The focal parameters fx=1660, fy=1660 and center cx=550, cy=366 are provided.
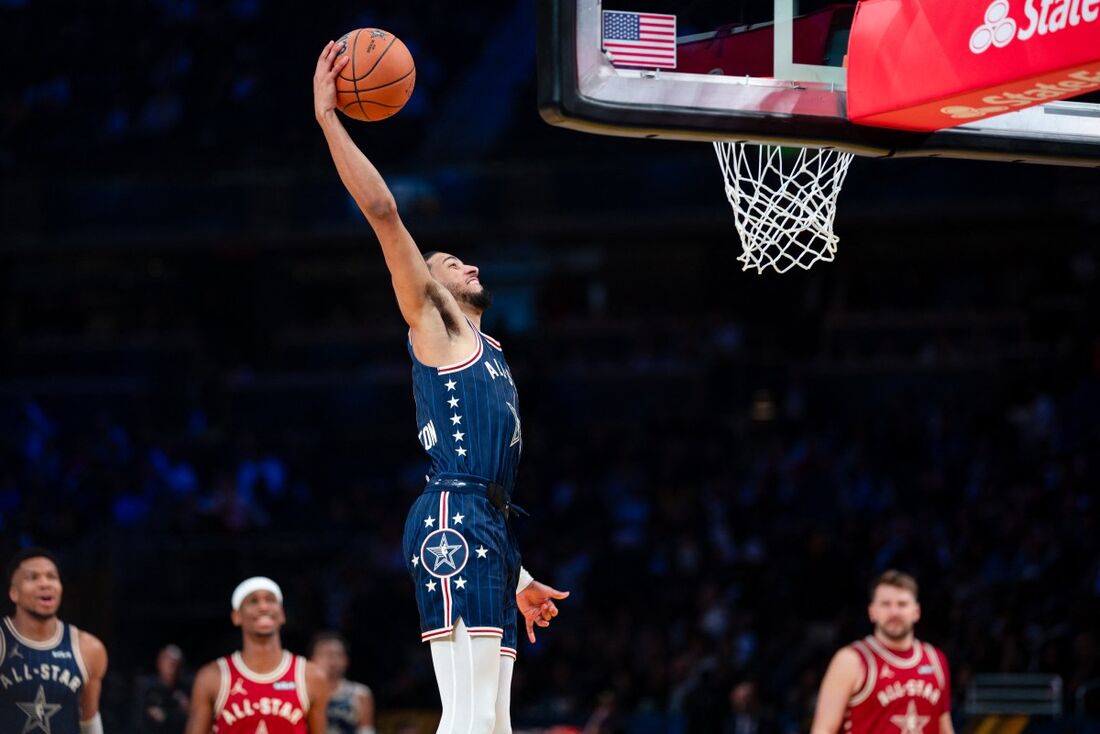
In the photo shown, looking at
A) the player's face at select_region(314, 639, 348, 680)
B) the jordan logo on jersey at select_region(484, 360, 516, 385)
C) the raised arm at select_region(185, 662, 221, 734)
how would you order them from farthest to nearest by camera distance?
the player's face at select_region(314, 639, 348, 680) → the raised arm at select_region(185, 662, 221, 734) → the jordan logo on jersey at select_region(484, 360, 516, 385)

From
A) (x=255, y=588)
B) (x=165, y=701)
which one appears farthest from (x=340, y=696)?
(x=255, y=588)

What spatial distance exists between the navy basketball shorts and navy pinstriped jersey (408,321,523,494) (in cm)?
12

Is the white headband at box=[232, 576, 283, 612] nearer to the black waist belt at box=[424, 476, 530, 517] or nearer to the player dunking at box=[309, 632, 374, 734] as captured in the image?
the player dunking at box=[309, 632, 374, 734]

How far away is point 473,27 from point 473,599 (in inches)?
619

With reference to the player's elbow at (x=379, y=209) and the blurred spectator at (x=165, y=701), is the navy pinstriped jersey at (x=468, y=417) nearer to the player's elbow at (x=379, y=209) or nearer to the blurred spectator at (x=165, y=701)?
the player's elbow at (x=379, y=209)

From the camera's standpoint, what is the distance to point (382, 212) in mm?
5117

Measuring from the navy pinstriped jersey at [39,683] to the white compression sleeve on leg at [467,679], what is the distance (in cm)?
289

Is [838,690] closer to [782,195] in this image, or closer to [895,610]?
[895,610]

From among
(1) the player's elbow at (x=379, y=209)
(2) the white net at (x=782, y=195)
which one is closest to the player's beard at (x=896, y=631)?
(2) the white net at (x=782, y=195)

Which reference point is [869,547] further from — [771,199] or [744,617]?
[771,199]

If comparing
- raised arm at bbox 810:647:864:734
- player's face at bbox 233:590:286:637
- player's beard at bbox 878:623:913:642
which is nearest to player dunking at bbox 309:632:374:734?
player's face at bbox 233:590:286:637

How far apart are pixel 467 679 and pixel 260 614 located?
10.1 ft

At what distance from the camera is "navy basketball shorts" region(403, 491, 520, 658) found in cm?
522

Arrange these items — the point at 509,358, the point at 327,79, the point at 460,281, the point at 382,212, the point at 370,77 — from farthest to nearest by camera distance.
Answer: the point at 509,358 → the point at 460,281 → the point at 370,77 → the point at 327,79 → the point at 382,212
